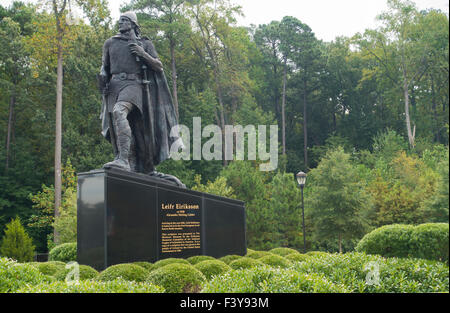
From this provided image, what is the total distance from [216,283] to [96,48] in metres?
32.6

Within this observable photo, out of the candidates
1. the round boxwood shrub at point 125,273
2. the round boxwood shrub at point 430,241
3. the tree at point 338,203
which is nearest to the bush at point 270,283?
the round boxwood shrub at point 430,241

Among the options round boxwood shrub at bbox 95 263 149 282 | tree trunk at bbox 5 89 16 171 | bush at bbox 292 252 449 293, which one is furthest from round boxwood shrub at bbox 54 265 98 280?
tree trunk at bbox 5 89 16 171

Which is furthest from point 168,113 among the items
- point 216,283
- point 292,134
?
point 292,134

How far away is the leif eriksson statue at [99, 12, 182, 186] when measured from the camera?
348 inches

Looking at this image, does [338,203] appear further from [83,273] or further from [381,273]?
[381,273]

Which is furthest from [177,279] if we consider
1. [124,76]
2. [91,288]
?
[124,76]

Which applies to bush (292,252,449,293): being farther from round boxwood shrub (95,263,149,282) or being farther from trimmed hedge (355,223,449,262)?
round boxwood shrub (95,263,149,282)

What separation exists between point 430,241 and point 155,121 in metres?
6.18

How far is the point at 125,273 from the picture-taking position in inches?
259

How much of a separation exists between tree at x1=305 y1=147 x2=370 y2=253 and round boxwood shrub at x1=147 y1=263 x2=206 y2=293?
67.7ft

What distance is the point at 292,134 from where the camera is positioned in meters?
47.4

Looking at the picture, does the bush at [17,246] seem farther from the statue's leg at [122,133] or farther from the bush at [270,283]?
the bush at [270,283]

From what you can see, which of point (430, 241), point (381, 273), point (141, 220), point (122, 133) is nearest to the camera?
point (381, 273)

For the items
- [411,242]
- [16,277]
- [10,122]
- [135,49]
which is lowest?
[16,277]
